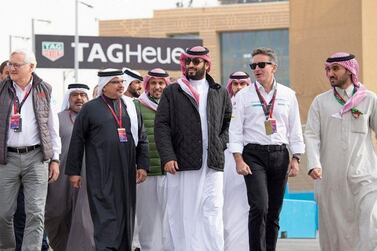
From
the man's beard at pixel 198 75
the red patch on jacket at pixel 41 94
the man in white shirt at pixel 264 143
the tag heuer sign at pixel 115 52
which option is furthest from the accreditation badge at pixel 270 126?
the tag heuer sign at pixel 115 52

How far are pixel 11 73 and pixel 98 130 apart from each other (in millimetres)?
1049

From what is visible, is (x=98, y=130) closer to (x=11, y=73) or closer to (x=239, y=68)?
(x=11, y=73)

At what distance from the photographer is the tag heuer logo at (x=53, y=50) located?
25.6 metres

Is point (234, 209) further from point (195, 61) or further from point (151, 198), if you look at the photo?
point (195, 61)

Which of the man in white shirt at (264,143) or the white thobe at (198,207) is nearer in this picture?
the white thobe at (198,207)

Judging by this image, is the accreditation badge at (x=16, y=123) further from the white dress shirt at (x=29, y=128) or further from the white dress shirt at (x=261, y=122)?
the white dress shirt at (x=261, y=122)

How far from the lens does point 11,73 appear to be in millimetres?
9086

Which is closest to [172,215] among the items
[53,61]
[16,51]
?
[16,51]

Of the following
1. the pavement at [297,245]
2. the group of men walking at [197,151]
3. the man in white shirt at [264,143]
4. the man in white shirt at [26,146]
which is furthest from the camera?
the pavement at [297,245]

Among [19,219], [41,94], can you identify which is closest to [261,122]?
[41,94]

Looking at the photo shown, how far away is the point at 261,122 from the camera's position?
9.05m

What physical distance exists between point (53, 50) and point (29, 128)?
690 inches

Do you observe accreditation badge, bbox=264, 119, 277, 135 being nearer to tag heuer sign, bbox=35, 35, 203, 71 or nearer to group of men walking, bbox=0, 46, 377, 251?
group of men walking, bbox=0, 46, 377, 251

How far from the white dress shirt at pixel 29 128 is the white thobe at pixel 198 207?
1284mm
